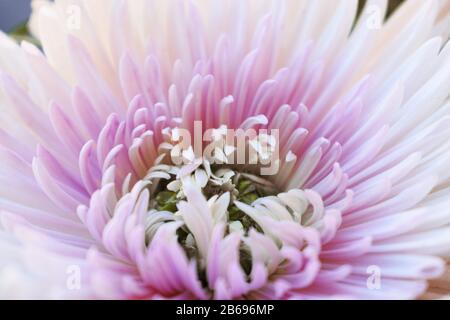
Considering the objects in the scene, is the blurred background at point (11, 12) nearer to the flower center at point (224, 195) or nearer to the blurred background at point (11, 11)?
the blurred background at point (11, 11)

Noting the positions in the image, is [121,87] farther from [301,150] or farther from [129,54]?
[301,150]

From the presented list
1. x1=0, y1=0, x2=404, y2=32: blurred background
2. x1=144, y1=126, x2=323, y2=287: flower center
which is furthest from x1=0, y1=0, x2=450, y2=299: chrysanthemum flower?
x1=0, y1=0, x2=404, y2=32: blurred background

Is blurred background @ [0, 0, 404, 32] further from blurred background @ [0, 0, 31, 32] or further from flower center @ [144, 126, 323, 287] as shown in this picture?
flower center @ [144, 126, 323, 287]

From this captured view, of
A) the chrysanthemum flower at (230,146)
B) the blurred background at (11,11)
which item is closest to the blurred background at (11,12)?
the blurred background at (11,11)

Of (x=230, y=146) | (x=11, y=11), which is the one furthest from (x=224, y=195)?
(x=11, y=11)

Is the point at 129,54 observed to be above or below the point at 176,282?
above

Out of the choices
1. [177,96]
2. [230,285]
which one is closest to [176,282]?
[230,285]

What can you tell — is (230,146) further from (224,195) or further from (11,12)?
(11,12)
